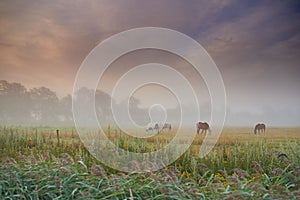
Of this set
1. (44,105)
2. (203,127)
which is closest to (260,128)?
(203,127)

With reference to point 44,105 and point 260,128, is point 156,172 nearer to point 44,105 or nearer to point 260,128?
point 260,128

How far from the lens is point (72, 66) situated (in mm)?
3592

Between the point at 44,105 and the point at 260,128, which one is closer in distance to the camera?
the point at 260,128

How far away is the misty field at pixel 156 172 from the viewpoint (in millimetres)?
2150

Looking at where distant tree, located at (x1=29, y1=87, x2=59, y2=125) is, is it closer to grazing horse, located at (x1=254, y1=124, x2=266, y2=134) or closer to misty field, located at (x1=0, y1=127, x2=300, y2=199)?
misty field, located at (x1=0, y1=127, x2=300, y2=199)

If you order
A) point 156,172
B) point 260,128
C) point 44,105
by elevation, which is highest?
point 44,105

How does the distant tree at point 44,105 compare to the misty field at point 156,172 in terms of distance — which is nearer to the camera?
the misty field at point 156,172

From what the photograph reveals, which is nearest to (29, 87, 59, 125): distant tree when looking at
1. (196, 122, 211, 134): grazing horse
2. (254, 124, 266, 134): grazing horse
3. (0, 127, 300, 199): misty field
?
(0, 127, 300, 199): misty field

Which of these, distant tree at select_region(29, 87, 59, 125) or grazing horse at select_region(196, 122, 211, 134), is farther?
distant tree at select_region(29, 87, 59, 125)

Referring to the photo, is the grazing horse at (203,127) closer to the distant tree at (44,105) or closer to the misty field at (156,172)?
the misty field at (156,172)

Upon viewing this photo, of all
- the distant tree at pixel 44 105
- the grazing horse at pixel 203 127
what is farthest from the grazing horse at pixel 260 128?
the distant tree at pixel 44 105

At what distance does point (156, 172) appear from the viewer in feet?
9.61

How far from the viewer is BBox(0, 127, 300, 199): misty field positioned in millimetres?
2150

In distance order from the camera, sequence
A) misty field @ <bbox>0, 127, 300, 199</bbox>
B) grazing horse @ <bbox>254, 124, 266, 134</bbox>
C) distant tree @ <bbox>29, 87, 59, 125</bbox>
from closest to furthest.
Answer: misty field @ <bbox>0, 127, 300, 199</bbox>
grazing horse @ <bbox>254, 124, 266, 134</bbox>
distant tree @ <bbox>29, 87, 59, 125</bbox>
